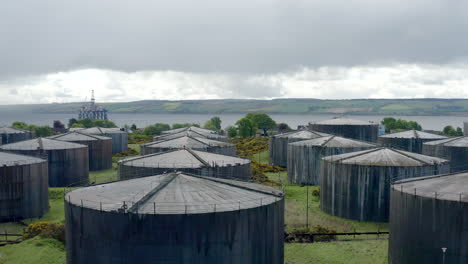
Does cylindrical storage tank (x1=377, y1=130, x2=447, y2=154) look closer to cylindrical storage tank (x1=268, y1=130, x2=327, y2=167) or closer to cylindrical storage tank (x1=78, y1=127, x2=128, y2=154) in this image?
cylindrical storage tank (x1=268, y1=130, x2=327, y2=167)

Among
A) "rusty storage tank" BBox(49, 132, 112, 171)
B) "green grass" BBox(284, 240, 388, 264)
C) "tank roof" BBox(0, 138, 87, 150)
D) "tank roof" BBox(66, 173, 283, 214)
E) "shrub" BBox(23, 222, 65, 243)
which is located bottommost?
"green grass" BBox(284, 240, 388, 264)

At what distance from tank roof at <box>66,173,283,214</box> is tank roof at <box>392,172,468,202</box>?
836 cm

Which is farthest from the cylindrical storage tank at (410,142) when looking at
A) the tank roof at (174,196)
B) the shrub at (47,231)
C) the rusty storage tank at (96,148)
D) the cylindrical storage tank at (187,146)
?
the shrub at (47,231)

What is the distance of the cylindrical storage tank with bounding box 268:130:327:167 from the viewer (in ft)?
238

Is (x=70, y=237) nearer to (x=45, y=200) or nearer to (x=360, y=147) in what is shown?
(x=45, y=200)

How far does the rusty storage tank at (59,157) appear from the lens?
57.8 m

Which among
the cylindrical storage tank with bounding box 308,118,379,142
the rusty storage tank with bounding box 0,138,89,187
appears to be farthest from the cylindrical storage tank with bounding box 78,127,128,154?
the cylindrical storage tank with bounding box 308,118,379,142

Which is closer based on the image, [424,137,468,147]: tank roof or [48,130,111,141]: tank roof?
[424,137,468,147]: tank roof

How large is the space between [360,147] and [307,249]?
24896 millimetres

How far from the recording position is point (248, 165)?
41938mm

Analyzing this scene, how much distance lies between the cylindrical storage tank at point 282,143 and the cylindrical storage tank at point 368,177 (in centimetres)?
2788

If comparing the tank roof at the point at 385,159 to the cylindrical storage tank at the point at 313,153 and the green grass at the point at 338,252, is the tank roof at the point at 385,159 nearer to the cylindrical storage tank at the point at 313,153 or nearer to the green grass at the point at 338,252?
the green grass at the point at 338,252

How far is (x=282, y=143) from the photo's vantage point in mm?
74688

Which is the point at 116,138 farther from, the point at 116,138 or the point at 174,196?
the point at 174,196
